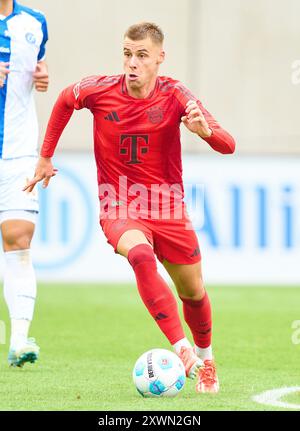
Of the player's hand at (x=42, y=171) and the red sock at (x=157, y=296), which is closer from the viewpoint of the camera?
the red sock at (x=157, y=296)

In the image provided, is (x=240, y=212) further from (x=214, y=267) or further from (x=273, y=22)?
(x=273, y=22)

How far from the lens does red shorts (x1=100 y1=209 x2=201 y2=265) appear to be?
20.5ft

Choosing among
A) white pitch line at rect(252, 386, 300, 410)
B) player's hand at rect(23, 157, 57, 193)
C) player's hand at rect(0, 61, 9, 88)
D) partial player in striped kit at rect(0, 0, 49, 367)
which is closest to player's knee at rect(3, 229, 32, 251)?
partial player in striped kit at rect(0, 0, 49, 367)

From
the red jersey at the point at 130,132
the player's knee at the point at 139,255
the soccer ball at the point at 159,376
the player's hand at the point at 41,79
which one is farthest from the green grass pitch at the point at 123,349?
the player's hand at the point at 41,79

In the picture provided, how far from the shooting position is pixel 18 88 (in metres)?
7.34

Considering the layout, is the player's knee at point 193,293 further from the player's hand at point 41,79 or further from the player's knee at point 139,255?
the player's hand at point 41,79

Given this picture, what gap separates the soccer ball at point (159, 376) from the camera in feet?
18.9

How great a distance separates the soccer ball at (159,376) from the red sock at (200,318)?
0.63 metres

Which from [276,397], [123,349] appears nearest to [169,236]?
[276,397]

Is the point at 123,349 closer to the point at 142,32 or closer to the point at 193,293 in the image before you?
the point at 193,293

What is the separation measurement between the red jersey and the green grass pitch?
1.14 meters

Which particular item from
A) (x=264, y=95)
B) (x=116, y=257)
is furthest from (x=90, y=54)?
(x=116, y=257)

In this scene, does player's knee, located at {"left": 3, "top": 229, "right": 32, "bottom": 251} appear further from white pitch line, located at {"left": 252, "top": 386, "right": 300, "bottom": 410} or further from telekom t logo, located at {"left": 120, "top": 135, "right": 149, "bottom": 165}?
white pitch line, located at {"left": 252, "top": 386, "right": 300, "bottom": 410}

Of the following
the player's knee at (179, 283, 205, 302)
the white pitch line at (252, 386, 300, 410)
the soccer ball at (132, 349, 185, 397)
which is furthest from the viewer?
the player's knee at (179, 283, 205, 302)
